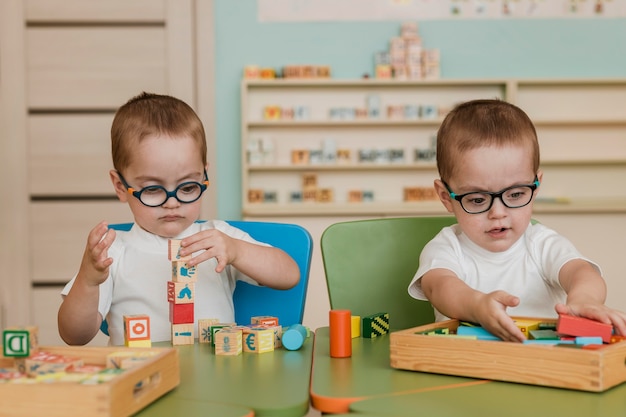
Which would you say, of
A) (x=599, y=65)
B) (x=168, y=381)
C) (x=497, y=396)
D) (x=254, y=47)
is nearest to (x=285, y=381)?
(x=168, y=381)

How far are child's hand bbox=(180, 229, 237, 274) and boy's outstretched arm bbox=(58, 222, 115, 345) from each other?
0.12 m

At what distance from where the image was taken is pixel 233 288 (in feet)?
5.33

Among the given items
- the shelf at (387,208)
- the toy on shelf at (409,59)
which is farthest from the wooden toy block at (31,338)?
the toy on shelf at (409,59)

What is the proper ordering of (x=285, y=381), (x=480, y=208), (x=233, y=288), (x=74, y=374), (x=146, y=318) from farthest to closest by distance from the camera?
1. (x=233, y=288)
2. (x=480, y=208)
3. (x=146, y=318)
4. (x=285, y=381)
5. (x=74, y=374)

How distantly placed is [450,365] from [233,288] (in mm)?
725

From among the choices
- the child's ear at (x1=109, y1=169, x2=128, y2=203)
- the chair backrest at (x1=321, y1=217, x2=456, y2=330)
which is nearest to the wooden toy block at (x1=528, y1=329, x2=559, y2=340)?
the chair backrest at (x1=321, y1=217, x2=456, y2=330)

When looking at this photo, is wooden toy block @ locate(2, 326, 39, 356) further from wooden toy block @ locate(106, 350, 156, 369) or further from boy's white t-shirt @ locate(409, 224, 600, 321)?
boy's white t-shirt @ locate(409, 224, 600, 321)

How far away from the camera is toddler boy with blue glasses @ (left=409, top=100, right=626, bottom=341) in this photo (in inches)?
54.1

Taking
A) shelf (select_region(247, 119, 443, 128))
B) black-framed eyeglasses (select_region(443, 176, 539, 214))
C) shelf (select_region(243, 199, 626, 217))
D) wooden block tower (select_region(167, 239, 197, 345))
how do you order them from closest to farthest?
1. wooden block tower (select_region(167, 239, 197, 345))
2. black-framed eyeglasses (select_region(443, 176, 539, 214))
3. shelf (select_region(243, 199, 626, 217))
4. shelf (select_region(247, 119, 443, 128))

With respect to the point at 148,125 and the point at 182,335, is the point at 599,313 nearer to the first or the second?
the point at 182,335

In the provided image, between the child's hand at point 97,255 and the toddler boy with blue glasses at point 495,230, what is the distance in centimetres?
55

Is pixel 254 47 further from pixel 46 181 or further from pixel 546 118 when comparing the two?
pixel 546 118

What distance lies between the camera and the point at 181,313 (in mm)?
1258

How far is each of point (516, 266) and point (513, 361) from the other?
1.84ft
